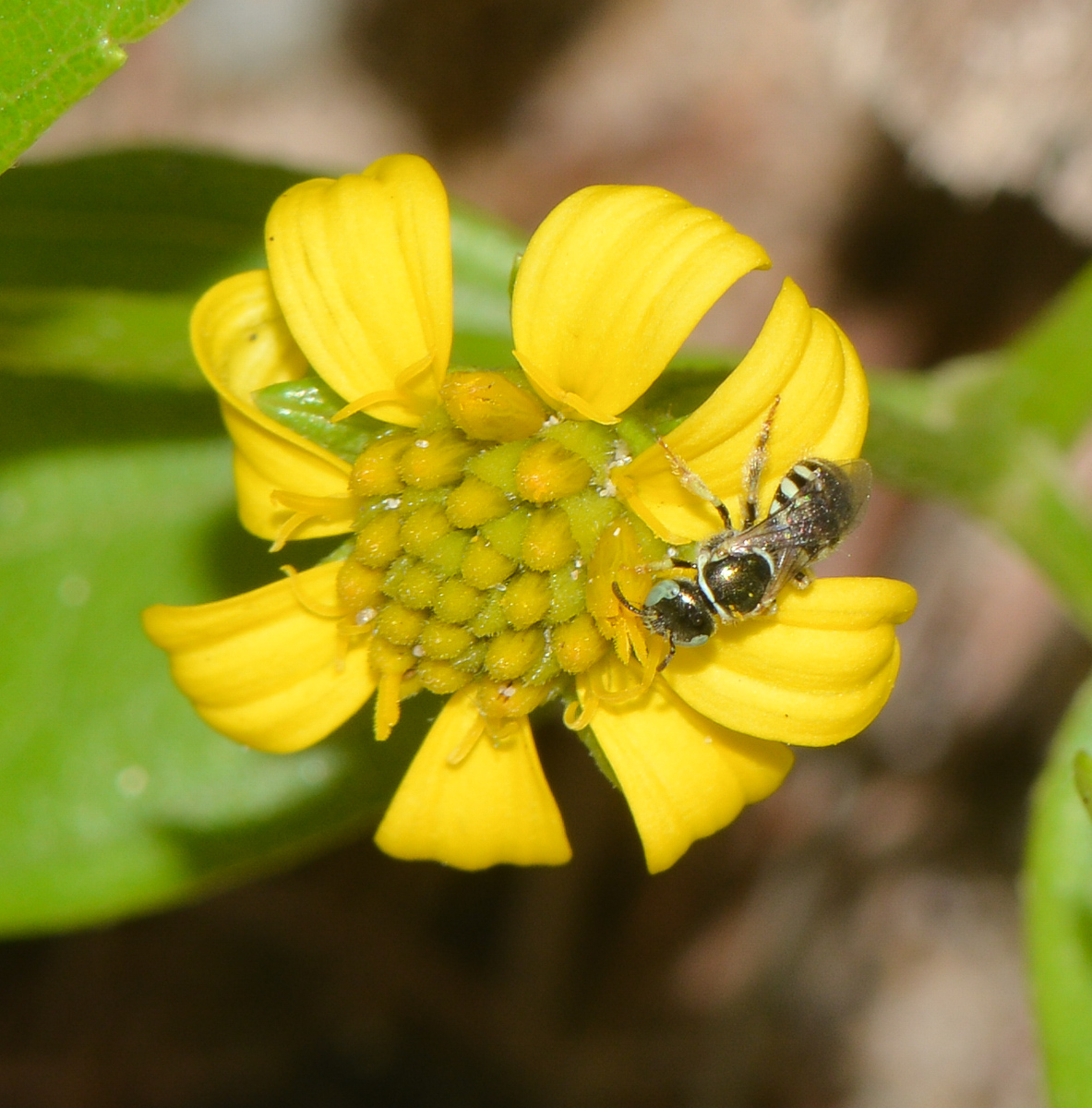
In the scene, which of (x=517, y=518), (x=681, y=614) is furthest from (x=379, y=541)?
(x=681, y=614)

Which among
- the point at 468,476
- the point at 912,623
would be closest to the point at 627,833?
the point at 912,623

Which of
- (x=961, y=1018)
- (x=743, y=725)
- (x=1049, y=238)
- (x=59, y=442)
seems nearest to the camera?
(x=743, y=725)

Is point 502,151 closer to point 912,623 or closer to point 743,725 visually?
point 912,623

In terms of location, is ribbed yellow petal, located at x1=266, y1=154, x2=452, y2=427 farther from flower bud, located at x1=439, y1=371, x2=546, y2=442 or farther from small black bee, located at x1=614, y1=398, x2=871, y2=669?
small black bee, located at x1=614, y1=398, x2=871, y2=669

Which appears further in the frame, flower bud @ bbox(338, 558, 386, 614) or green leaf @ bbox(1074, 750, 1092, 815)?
flower bud @ bbox(338, 558, 386, 614)

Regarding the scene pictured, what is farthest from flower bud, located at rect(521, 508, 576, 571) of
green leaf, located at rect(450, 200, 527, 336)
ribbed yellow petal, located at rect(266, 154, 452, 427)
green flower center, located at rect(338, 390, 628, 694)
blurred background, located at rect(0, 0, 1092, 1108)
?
blurred background, located at rect(0, 0, 1092, 1108)

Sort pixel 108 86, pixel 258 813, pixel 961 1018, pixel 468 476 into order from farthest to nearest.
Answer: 1. pixel 108 86
2. pixel 961 1018
3. pixel 258 813
4. pixel 468 476

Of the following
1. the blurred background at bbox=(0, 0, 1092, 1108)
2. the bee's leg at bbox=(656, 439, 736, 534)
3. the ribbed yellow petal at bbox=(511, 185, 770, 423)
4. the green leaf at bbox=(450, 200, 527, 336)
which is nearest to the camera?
the ribbed yellow petal at bbox=(511, 185, 770, 423)
